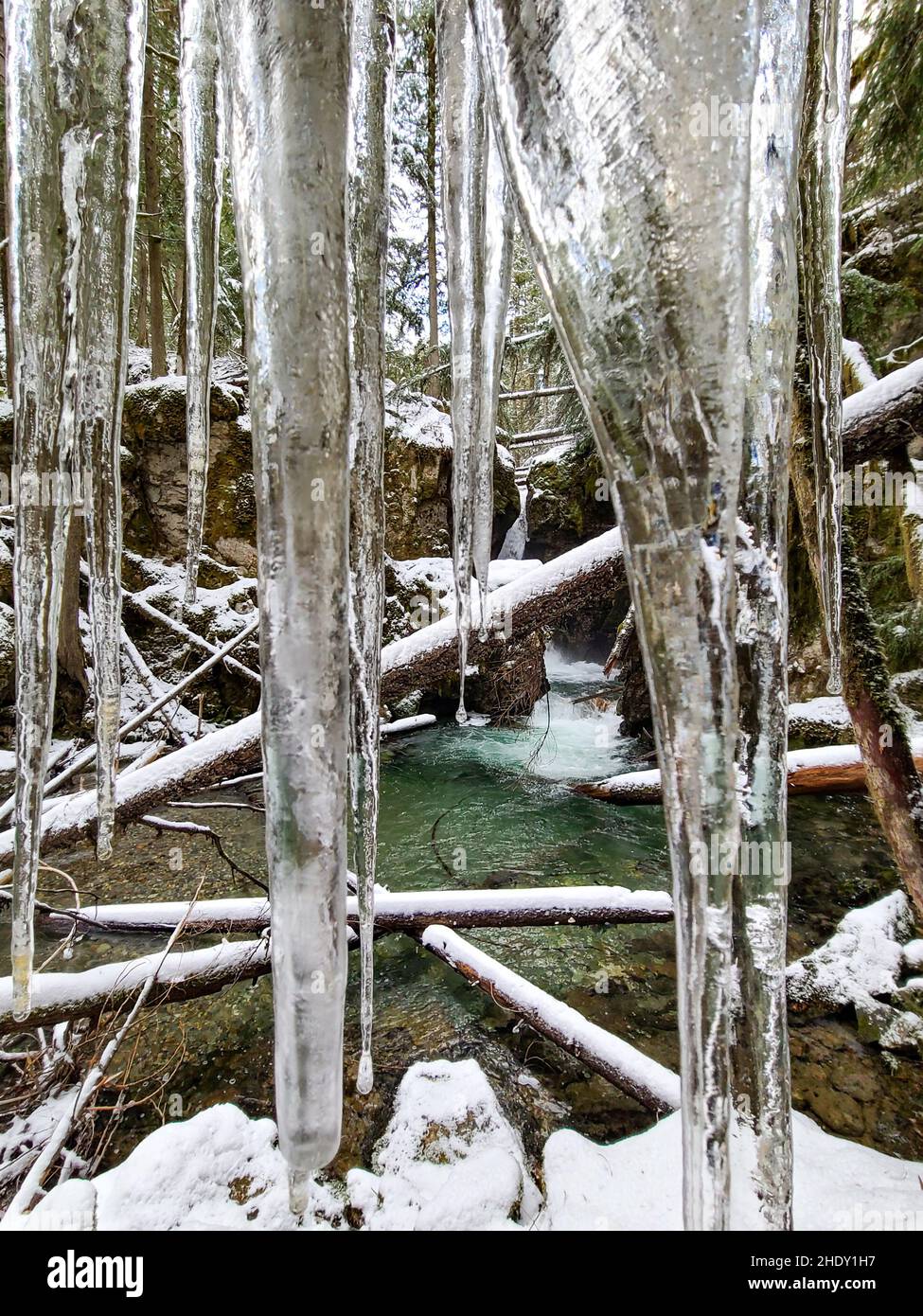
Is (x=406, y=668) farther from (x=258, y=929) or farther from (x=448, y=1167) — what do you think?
(x=448, y=1167)

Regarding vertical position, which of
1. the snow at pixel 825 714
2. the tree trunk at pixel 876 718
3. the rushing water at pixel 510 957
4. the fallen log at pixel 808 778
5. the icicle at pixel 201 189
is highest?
the icicle at pixel 201 189

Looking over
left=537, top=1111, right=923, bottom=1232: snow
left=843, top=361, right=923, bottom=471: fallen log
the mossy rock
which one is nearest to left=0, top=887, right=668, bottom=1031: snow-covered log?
left=537, top=1111, right=923, bottom=1232: snow

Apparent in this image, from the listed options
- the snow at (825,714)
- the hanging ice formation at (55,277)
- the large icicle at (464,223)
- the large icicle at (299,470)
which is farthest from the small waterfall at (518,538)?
the large icicle at (299,470)

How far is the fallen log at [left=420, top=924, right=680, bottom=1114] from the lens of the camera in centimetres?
172

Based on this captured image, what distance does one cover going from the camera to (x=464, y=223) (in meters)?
1.35

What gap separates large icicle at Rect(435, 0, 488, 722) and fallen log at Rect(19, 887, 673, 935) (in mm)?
1662

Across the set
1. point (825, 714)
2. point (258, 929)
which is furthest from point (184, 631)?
point (825, 714)

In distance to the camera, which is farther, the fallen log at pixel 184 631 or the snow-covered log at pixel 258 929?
the fallen log at pixel 184 631

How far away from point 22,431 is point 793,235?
104 cm

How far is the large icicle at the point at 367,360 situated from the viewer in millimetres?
Result: 951

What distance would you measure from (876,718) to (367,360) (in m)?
1.85

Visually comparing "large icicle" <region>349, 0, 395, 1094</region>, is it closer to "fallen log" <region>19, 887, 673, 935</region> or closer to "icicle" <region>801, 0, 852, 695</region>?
"icicle" <region>801, 0, 852, 695</region>

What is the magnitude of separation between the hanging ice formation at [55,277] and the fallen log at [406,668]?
111cm

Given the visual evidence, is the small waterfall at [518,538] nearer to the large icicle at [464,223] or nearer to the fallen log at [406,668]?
the fallen log at [406,668]
